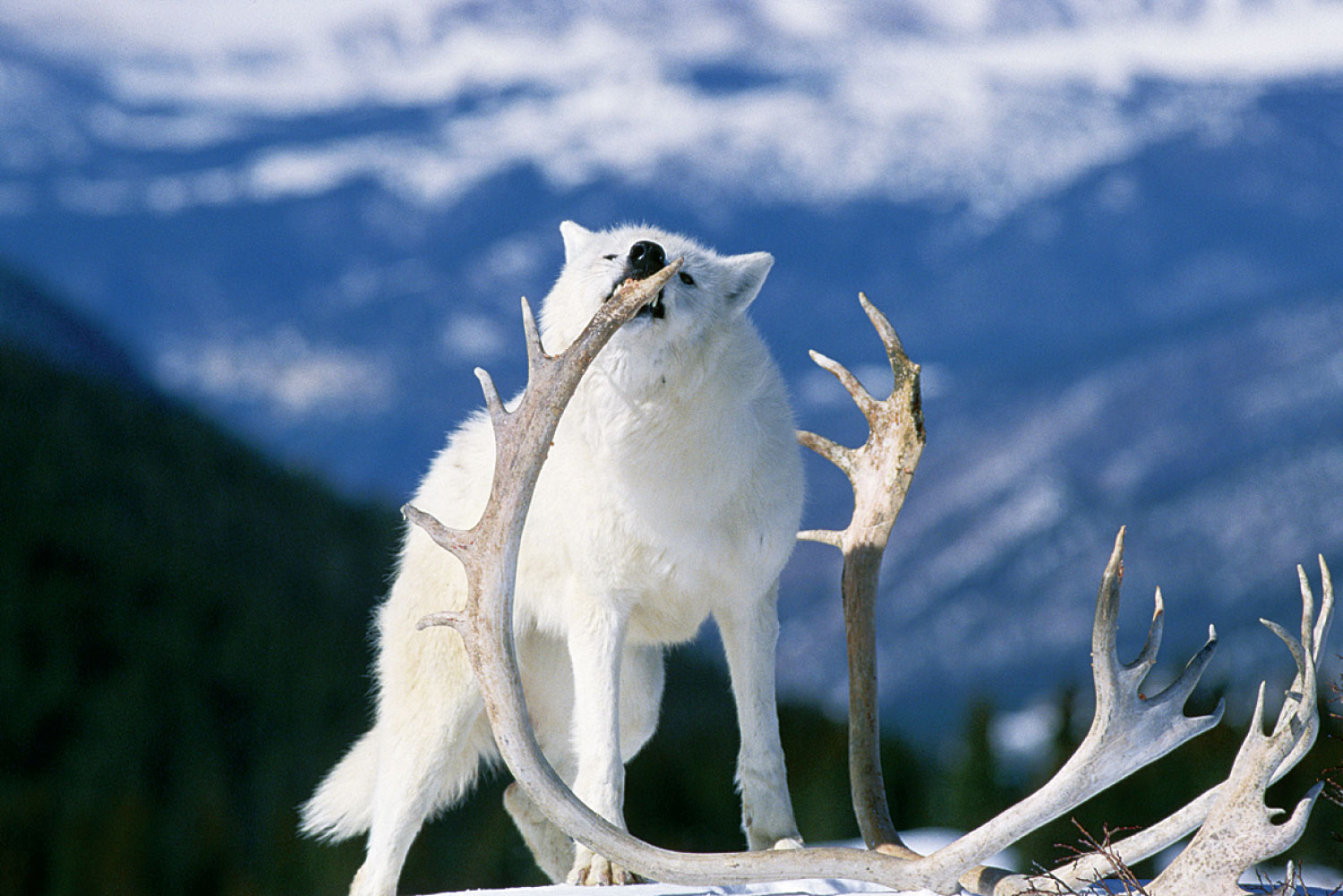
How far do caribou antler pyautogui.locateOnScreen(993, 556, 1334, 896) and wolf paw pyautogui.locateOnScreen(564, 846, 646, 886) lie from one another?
4.21ft

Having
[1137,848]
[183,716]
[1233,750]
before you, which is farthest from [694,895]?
[183,716]

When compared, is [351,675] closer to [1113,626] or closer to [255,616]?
[255,616]

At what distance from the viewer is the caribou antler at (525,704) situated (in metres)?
3.72

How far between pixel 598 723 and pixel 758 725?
0.64m

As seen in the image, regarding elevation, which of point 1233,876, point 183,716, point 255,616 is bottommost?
point 1233,876

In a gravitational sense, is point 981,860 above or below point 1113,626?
below

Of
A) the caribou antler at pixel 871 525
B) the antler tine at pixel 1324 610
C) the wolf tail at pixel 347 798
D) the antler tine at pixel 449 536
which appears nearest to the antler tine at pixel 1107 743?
the antler tine at pixel 1324 610

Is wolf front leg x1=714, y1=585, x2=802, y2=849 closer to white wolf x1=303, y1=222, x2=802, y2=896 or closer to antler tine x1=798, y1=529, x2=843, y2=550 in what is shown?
white wolf x1=303, y1=222, x2=802, y2=896

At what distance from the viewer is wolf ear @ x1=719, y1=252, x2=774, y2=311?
453cm

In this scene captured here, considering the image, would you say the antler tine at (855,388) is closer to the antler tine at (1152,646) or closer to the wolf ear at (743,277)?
the wolf ear at (743,277)

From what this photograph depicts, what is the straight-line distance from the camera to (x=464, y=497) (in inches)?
200

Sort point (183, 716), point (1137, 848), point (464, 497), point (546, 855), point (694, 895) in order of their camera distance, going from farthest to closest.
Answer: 1. point (183, 716)
2. point (546, 855)
3. point (464, 497)
4. point (694, 895)
5. point (1137, 848)

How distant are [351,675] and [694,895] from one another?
63.0ft

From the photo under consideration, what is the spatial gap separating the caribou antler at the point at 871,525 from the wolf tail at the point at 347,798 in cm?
212
